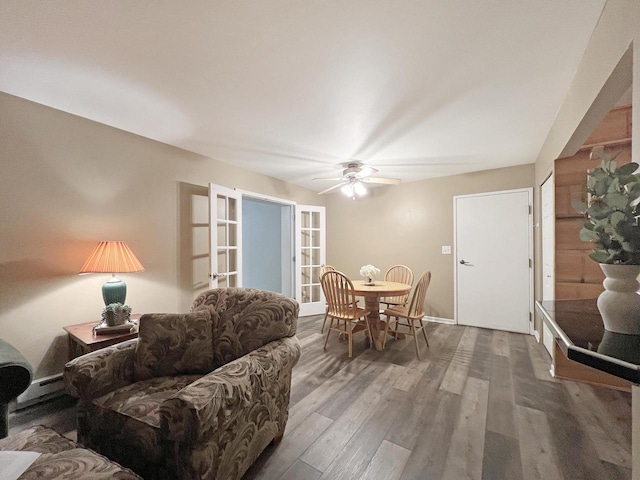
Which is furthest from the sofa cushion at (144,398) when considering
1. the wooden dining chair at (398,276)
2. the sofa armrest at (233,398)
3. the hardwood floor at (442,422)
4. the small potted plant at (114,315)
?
the wooden dining chair at (398,276)

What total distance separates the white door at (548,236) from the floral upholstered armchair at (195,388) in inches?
97.8

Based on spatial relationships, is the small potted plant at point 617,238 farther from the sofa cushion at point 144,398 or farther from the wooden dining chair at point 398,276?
the wooden dining chair at point 398,276

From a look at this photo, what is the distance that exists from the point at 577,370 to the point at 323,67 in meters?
3.19

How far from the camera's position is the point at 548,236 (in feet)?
8.87

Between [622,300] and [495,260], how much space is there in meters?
3.31

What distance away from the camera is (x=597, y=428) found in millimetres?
1656

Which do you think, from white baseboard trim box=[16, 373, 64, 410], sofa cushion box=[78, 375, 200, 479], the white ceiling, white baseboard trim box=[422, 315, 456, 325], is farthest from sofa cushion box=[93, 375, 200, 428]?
white baseboard trim box=[422, 315, 456, 325]

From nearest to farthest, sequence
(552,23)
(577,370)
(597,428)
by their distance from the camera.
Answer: (552,23), (597,428), (577,370)

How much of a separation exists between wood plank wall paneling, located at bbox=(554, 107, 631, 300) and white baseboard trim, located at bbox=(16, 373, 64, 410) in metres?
4.30

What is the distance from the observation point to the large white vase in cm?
77

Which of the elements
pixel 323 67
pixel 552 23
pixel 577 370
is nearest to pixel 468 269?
pixel 577 370

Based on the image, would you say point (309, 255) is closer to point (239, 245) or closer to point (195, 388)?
point (239, 245)

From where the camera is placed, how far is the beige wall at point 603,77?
3.35 feet

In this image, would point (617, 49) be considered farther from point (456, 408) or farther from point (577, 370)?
point (577, 370)
